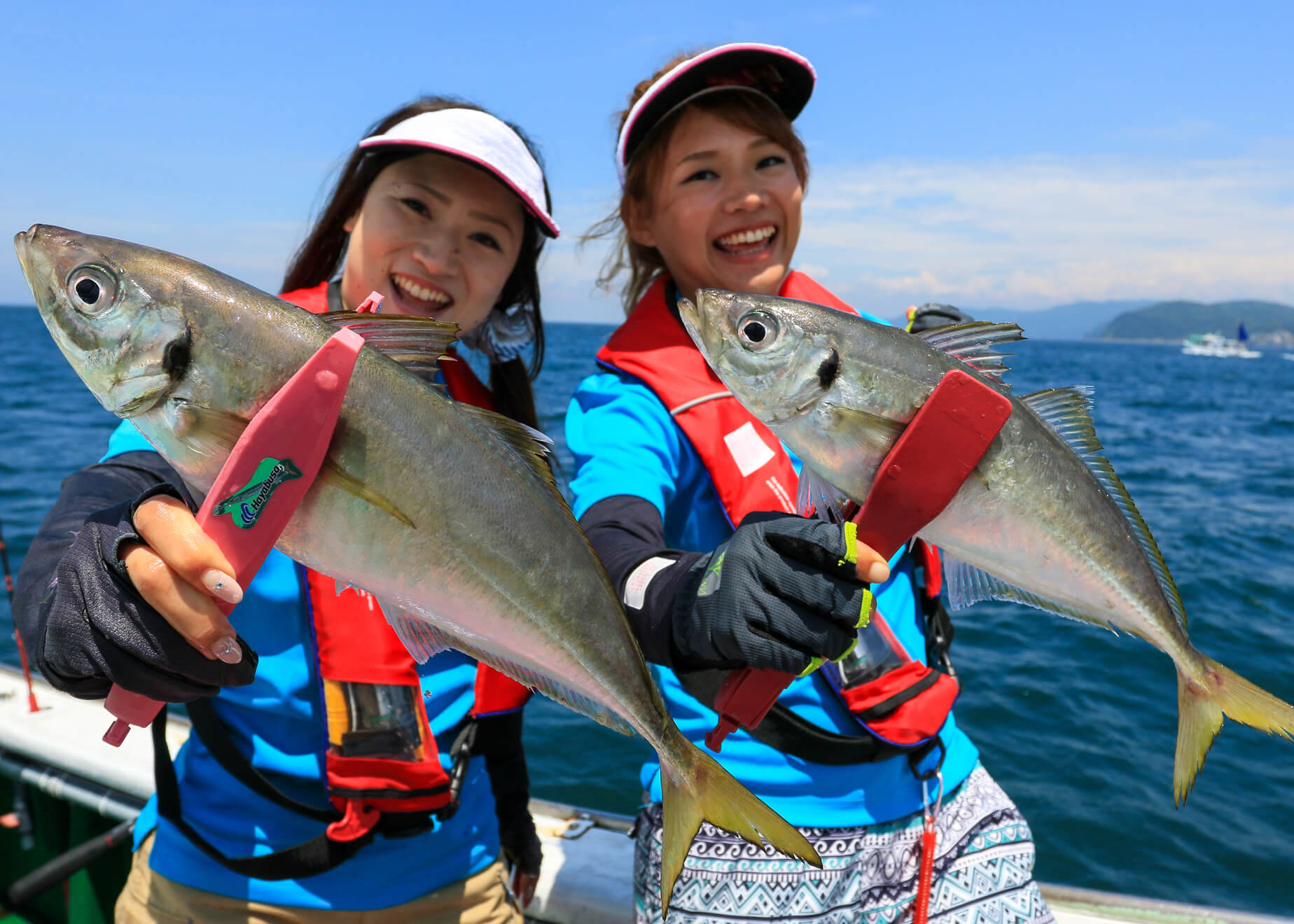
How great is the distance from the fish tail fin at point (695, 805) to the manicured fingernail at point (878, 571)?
0.52m

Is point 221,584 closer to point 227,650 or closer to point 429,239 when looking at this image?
point 227,650

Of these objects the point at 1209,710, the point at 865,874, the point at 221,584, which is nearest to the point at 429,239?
the point at 221,584

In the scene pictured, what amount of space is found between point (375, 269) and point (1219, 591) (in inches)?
492

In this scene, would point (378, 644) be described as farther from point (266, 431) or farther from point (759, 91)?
point (759, 91)

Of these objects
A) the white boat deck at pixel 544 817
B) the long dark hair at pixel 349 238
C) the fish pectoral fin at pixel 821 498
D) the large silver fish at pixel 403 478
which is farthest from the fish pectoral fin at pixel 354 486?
the white boat deck at pixel 544 817

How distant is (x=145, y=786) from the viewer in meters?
3.97

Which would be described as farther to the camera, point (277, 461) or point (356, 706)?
point (356, 706)

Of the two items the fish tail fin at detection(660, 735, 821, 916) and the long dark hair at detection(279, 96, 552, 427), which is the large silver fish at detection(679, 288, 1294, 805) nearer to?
the fish tail fin at detection(660, 735, 821, 916)

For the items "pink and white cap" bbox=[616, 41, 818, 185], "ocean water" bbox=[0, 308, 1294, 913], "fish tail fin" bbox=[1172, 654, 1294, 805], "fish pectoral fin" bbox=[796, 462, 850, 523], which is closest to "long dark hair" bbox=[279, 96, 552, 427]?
"pink and white cap" bbox=[616, 41, 818, 185]

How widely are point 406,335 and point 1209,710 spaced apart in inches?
80.8

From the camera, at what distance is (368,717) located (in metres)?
2.46

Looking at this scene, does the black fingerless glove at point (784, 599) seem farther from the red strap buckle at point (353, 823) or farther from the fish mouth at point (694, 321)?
the red strap buckle at point (353, 823)

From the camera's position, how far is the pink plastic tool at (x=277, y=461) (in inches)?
56.8

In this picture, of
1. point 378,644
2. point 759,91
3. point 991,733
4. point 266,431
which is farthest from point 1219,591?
point 266,431
